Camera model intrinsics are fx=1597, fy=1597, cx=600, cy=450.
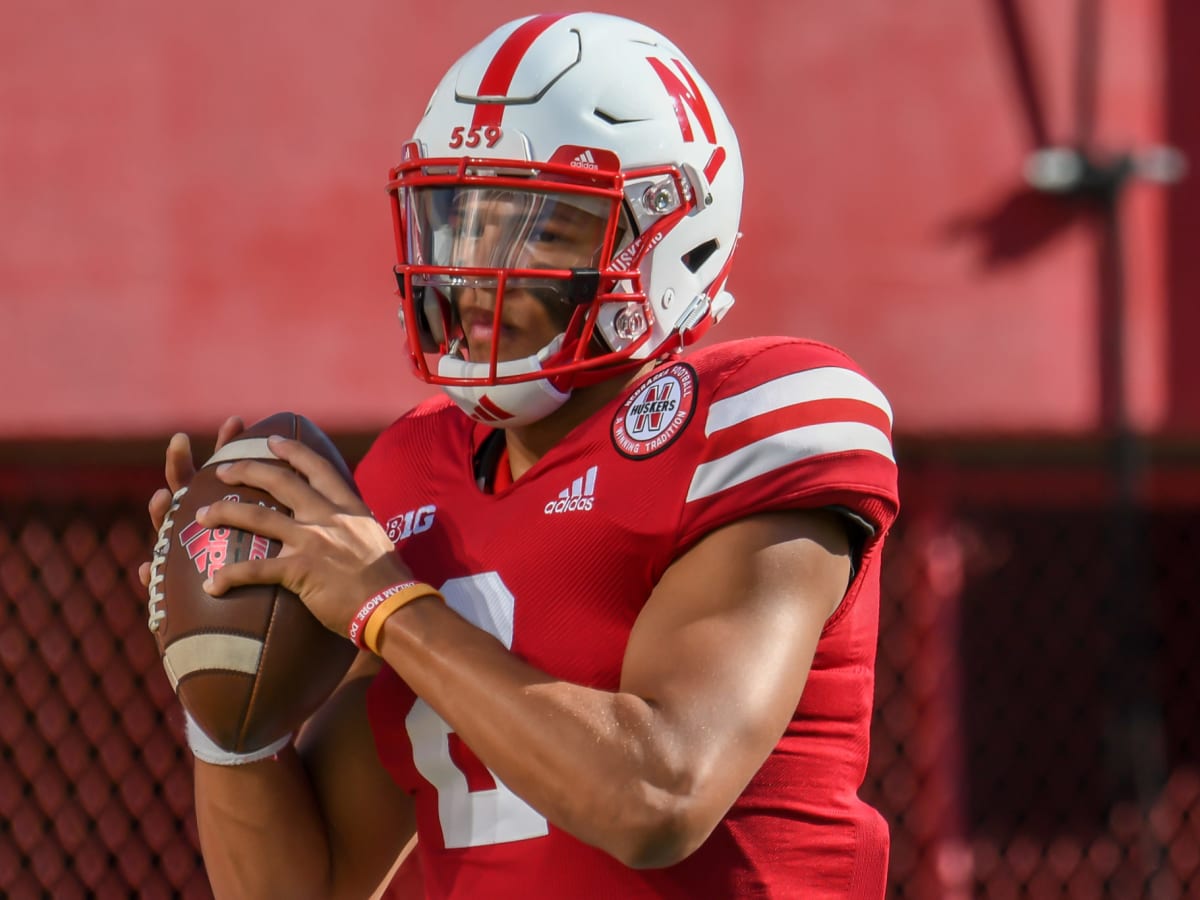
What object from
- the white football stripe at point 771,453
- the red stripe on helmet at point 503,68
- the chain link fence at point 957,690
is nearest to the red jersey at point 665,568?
the white football stripe at point 771,453

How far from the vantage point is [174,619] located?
1.77 metres

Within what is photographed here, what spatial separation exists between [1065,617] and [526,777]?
4.28 meters

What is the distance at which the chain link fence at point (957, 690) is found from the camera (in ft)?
13.5

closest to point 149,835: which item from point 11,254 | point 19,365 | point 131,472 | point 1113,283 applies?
point 131,472

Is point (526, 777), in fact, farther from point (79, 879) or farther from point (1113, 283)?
point (1113, 283)

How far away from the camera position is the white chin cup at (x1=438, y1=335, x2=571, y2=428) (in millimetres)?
1874

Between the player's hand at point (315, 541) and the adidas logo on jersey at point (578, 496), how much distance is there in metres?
0.20

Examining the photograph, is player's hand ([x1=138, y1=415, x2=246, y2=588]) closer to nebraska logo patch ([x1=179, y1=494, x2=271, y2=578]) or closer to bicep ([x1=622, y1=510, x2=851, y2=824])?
nebraska logo patch ([x1=179, y1=494, x2=271, y2=578])

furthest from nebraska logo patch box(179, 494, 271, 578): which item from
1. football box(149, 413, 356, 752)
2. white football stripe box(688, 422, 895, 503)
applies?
white football stripe box(688, 422, 895, 503)

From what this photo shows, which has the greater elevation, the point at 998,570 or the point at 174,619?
the point at 174,619

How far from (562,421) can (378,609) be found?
43 centimetres

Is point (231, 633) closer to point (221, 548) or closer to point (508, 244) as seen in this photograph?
point (221, 548)

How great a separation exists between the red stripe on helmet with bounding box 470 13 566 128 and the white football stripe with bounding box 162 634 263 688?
2.22 feet

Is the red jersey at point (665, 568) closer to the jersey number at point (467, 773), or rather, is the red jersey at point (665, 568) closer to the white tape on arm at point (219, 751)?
the jersey number at point (467, 773)
